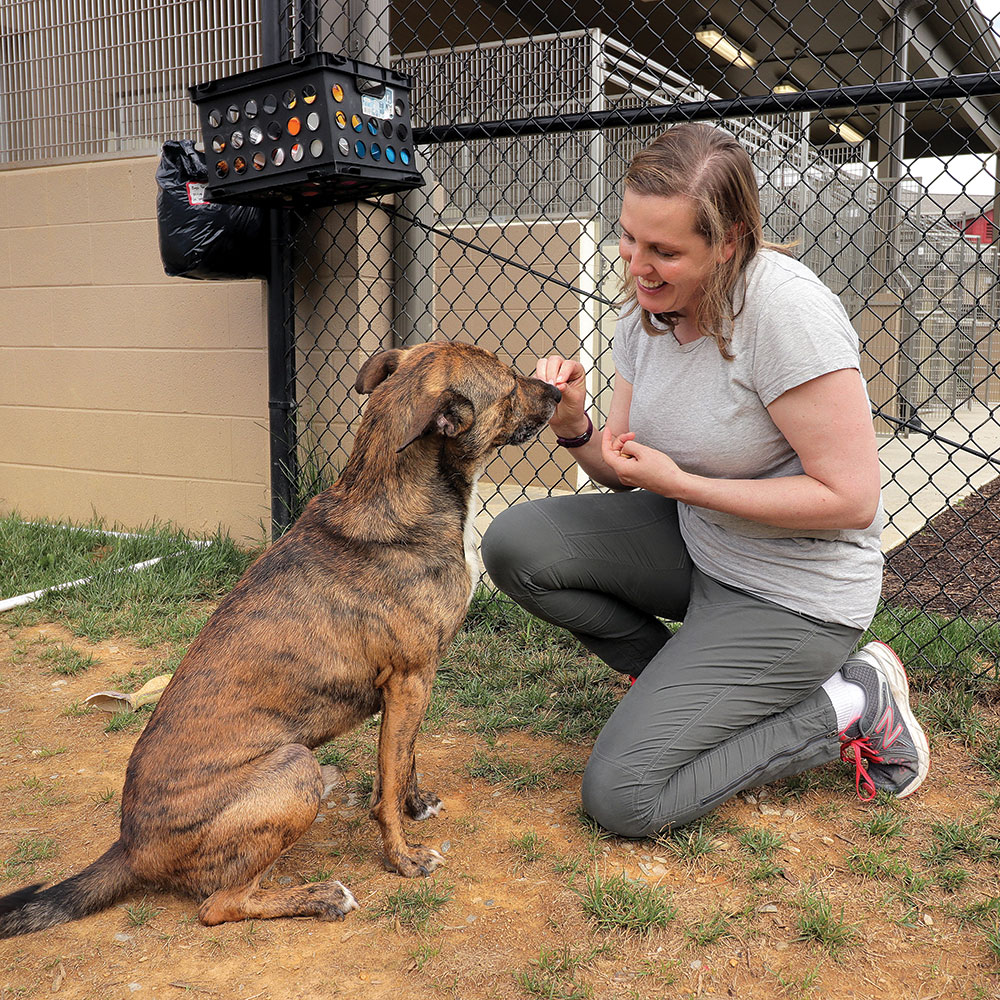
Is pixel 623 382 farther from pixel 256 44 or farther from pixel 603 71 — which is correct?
pixel 603 71

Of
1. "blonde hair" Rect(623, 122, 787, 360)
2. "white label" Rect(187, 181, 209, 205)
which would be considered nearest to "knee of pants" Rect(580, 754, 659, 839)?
"blonde hair" Rect(623, 122, 787, 360)

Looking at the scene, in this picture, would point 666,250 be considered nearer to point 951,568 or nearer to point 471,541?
point 471,541

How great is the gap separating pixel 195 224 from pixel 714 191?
2828mm

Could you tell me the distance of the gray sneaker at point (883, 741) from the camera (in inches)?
109

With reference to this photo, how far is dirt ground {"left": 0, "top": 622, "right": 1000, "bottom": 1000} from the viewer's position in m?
2.06

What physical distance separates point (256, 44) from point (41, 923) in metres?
4.34

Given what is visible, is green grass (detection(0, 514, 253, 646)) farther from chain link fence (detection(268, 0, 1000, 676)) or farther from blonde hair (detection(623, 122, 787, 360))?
blonde hair (detection(623, 122, 787, 360))

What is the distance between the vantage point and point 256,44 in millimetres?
4961

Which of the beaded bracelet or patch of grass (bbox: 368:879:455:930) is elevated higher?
the beaded bracelet

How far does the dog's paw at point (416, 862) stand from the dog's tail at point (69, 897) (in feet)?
2.04

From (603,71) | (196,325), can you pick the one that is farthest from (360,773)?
(603,71)

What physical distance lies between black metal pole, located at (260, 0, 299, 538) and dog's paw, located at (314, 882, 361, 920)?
2766 mm

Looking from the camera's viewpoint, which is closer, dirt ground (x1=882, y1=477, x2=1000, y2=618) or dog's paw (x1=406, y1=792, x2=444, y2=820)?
dog's paw (x1=406, y1=792, x2=444, y2=820)

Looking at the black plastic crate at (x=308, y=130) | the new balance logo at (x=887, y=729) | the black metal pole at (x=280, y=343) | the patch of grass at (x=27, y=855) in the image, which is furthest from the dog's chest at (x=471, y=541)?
the black metal pole at (x=280, y=343)
